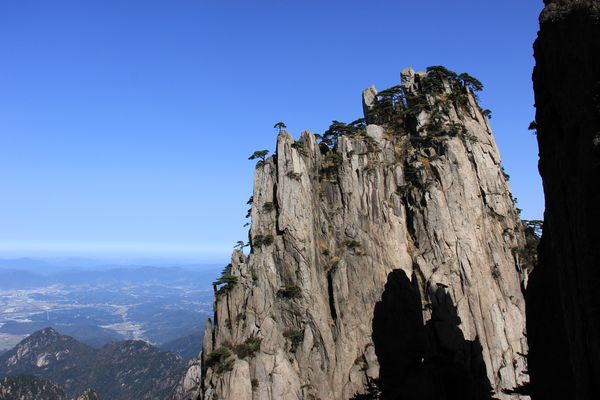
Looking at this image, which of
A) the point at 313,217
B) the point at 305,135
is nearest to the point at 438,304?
the point at 313,217

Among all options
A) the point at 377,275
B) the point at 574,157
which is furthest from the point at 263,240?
the point at 574,157

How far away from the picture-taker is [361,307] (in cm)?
6078

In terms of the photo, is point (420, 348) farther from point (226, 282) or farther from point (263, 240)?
point (226, 282)

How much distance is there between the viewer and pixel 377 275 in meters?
61.8

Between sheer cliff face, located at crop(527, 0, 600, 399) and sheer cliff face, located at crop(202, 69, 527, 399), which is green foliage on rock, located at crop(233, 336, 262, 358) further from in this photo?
sheer cliff face, located at crop(527, 0, 600, 399)

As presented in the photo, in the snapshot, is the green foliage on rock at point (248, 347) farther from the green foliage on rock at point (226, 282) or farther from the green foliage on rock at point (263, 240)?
the green foliage on rock at point (263, 240)

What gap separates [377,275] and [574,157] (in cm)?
4236

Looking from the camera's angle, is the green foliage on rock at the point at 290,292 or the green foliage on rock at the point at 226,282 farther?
the green foliage on rock at the point at 226,282

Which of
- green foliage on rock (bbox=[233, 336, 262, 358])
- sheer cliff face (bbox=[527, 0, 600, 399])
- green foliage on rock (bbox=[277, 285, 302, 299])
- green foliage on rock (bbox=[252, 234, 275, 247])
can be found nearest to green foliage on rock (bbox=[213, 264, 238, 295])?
green foliage on rock (bbox=[252, 234, 275, 247])

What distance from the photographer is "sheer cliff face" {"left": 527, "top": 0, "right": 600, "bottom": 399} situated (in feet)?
62.9

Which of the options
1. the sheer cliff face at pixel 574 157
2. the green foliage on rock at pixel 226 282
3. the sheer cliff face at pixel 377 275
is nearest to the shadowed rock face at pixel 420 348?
the sheer cliff face at pixel 377 275

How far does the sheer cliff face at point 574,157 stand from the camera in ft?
62.9

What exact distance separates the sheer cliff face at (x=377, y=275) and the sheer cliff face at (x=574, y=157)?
29.3 m

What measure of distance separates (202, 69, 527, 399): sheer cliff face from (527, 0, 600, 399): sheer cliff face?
2925 cm
